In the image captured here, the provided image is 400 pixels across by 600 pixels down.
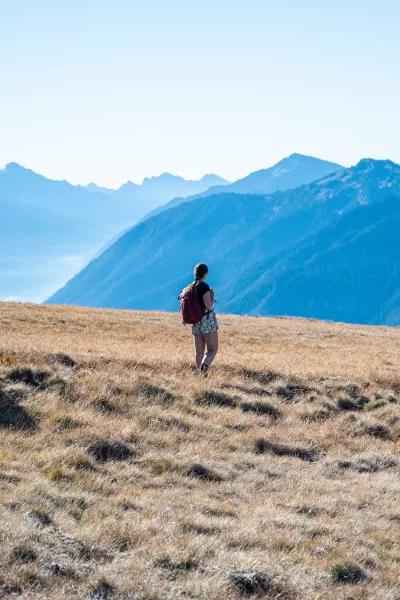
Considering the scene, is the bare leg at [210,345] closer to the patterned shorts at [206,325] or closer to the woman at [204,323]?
the woman at [204,323]

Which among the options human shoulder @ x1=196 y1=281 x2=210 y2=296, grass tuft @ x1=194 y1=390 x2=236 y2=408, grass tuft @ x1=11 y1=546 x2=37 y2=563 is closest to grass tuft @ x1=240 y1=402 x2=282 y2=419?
grass tuft @ x1=194 y1=390 x2=236 y2=408

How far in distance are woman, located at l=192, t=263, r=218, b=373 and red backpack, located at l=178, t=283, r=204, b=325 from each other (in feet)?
0.31

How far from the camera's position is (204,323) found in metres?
16.4

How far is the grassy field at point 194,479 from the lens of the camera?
22.6ft

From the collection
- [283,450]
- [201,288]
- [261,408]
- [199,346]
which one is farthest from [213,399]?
[201,288]

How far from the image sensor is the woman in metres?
16.1

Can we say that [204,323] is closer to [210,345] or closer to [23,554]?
[210,345]

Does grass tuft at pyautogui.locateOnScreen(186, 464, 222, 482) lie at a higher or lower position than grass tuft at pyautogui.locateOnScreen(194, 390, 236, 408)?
lower

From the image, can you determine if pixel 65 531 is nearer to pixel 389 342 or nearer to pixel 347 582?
pixel 347 582

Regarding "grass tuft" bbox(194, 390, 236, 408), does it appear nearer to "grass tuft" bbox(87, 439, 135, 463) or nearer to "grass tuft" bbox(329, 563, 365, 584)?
"grass tuft" bbox(87, 439, 135, 463)

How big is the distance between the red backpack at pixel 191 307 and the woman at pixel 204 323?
0.31 ft

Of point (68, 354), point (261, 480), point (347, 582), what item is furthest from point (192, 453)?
point (68, 354)

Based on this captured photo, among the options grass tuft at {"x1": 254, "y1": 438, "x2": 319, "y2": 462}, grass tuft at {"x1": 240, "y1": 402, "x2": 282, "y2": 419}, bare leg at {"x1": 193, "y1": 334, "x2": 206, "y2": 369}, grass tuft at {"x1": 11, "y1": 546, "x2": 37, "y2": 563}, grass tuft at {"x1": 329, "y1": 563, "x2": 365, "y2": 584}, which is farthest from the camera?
bare leg at {"x1": 193, "y1": 334, "x2": 206, "y2": 369}

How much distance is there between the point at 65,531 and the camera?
744 cm
